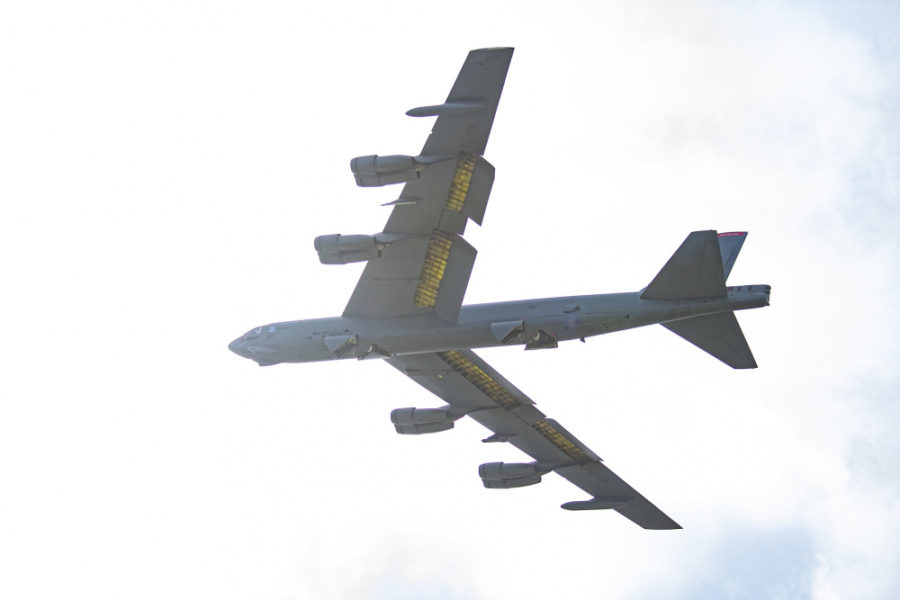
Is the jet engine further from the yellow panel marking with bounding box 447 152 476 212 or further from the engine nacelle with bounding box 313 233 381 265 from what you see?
the yellow panel marking with bounding box 447 152 476 212

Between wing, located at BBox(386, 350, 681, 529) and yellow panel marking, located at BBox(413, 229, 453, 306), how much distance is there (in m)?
2.97

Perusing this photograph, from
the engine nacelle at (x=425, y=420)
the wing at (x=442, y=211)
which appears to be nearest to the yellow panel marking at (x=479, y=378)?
the engine nacelle at (x=425, y=420)

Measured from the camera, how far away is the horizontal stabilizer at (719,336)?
4028cm

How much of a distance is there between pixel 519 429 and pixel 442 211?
12346mm

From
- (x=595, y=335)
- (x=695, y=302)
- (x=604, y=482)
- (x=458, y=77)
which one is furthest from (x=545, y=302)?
(x=604, y=482)

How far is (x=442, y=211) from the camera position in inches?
1544

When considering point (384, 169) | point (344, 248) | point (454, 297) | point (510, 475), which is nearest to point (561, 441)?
point (510, 475)

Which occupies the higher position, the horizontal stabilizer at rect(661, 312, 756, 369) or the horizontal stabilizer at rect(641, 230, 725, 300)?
the horizontal stabilizer at rect(641, 230, 725, 300)

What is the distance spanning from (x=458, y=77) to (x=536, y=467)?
18721mm

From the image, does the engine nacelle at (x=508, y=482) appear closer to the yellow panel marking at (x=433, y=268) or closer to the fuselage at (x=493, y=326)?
the fuselage at (x=493, y=326)

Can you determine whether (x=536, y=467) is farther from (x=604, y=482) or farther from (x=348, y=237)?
(x=348, y=237)

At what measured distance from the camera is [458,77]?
36.4 m

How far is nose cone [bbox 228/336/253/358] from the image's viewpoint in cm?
4419

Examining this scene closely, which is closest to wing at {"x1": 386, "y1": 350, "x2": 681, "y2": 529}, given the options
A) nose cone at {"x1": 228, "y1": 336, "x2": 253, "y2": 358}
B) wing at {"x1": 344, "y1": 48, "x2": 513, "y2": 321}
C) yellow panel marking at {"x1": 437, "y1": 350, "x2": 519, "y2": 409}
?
yellow panel marking at {"x1": 437, "y1": 350, "x2": 519, "y2": 409}
